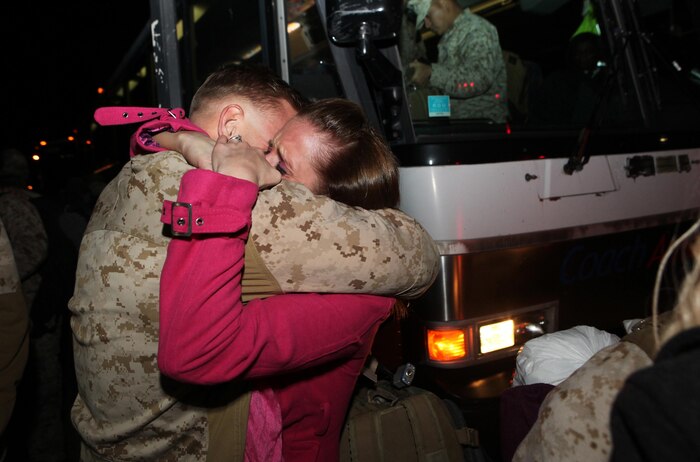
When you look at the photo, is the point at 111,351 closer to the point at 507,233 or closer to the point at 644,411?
the point at 644,411

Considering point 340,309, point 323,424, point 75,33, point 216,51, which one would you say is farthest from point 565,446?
point 75,33

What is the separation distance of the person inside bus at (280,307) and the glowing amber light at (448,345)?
0.66 meters

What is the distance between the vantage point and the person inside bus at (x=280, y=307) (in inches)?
37.5

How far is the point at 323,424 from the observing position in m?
1.35

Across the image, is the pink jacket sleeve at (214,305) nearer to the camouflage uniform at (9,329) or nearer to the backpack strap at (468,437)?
the backpack strap at (468,437)

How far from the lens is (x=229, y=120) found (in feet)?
4.59

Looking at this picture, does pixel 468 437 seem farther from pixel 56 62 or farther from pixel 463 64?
pixel 56 62

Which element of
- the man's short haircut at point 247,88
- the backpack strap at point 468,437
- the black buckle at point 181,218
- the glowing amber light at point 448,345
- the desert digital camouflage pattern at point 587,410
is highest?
the man's short haircut at point 247,88

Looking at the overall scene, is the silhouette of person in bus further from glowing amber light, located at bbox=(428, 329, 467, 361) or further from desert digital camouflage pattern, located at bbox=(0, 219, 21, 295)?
desert digital camouflage pattern, located at bbox=(0, 219, 21, 295)

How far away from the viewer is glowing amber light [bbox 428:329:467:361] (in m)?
1.98

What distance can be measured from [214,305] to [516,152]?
1540 mm

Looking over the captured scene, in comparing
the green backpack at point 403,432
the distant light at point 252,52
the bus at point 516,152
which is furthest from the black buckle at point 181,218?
the distant light at point 252,52

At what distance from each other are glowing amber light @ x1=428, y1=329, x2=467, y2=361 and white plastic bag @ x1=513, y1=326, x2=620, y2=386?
442mm

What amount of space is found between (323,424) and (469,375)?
90 cm
